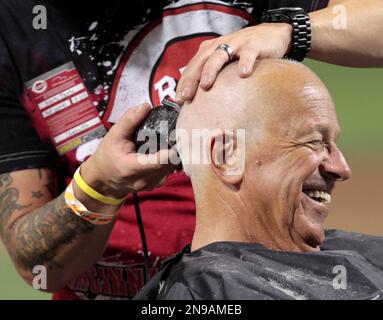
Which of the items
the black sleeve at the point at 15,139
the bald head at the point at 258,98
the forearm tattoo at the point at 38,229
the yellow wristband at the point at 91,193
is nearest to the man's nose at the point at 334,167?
the bald head at the point at 258,98

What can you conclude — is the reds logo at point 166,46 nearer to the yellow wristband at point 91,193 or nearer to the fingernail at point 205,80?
the yellow wristband at point 91,193

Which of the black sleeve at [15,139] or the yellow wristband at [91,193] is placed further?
the black sleeve at [15,139]

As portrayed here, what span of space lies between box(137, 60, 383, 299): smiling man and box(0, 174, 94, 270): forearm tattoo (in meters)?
0.39

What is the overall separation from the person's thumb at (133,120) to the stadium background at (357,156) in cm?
174

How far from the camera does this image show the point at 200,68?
62.0 inches

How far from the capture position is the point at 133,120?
5.24 ft

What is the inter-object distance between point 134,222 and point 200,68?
58 cm

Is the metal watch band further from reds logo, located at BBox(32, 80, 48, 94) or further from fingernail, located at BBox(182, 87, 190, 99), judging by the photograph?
reds logo, located at BBox(32, 80, 48, 94)

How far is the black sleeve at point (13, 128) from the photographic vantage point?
6.43 feet

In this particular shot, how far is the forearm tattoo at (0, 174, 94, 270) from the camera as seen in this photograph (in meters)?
1.90

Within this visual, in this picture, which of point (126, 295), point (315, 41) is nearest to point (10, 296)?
point (126, 295)

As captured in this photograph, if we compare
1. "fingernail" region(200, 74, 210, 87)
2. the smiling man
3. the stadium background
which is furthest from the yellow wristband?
the stadium background
